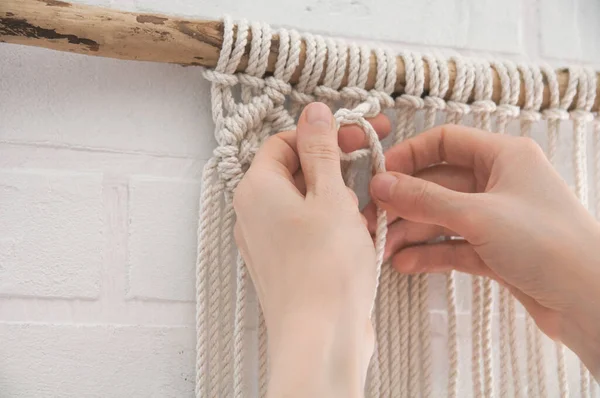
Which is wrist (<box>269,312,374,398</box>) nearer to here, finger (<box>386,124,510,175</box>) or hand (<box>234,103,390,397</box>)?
hand (<box>234,103,390,397</box>)

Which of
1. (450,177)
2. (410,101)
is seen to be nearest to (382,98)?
(410,101)

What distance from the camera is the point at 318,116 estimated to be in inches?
27.1

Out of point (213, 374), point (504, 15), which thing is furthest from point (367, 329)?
point (504, 15)

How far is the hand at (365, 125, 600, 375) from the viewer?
69cm

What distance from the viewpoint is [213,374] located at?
0.75 metres

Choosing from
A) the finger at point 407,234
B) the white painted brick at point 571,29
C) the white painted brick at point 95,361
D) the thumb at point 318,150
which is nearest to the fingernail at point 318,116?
the thumb at point 318,150

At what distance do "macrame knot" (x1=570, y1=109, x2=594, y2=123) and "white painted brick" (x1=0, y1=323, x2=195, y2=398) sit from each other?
0.62 meters

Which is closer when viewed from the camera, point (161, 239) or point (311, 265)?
point (311, 265)

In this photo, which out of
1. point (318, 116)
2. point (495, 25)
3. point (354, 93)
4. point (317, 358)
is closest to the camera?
point (317, 358)

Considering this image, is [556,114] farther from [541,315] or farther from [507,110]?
[541,315]

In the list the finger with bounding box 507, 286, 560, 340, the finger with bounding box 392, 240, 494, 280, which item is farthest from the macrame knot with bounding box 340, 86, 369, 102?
the finger with bounding box 507, 286, 560, 340

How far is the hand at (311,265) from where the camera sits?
581 millimetres

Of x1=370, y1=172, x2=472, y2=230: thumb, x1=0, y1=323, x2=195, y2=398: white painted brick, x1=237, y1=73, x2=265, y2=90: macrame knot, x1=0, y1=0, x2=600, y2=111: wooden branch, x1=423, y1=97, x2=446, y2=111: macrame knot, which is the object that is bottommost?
x1=0, y1=323, x2=195, y2=398: white painted brick

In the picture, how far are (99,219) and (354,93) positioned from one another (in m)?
0.36
